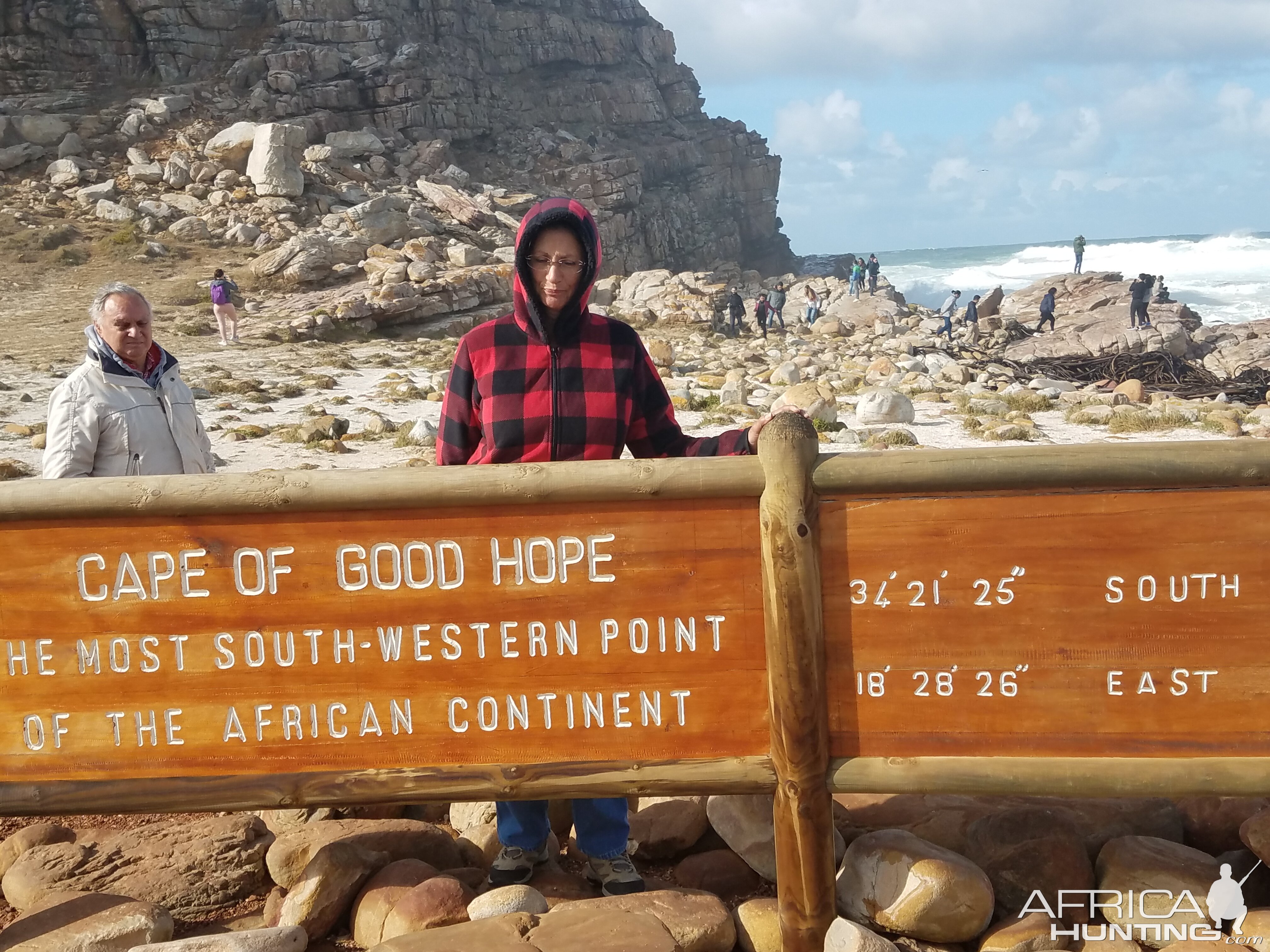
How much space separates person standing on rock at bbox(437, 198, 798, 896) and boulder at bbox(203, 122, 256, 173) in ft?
122

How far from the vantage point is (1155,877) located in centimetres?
290

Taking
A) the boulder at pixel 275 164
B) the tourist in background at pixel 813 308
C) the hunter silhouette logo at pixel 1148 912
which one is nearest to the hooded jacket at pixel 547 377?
the hunter silhouette logo at pixel 1148 912

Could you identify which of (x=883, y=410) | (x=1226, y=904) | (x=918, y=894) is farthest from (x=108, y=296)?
(x=883, y=410)

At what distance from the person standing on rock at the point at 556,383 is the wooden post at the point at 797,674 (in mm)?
475

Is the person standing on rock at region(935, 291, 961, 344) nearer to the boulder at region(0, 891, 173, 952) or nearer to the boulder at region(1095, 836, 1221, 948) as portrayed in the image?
the boulder at region(1095, 836, 1221, 948)

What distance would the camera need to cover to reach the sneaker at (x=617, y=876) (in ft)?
9.71

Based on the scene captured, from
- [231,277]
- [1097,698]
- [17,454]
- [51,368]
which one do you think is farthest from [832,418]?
[231,277]

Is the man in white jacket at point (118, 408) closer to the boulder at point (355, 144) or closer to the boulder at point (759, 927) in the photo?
the boulder at point (759, 927)

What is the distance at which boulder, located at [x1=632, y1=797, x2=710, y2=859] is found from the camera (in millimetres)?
3352

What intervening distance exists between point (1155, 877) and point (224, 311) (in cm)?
2105

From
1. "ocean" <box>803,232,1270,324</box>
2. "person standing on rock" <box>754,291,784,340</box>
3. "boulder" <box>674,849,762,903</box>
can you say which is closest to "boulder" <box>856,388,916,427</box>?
"boulder" <box>674,849,762,903</box>

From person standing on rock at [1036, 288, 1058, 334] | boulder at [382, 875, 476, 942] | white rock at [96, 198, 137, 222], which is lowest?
boulder at [382, 875, 476, 942]

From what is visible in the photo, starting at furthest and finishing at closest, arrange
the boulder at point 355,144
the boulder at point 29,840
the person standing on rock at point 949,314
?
the boulder at point 355,144
the person standing on rock at point 949,314
the boulder at point 29,840

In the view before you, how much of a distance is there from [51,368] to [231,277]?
1099 centimetres
